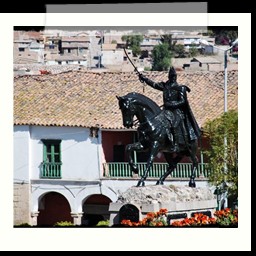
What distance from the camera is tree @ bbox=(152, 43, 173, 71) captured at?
3984 centimetres

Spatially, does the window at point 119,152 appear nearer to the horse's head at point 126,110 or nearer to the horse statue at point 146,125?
the horse statue at point 146,125

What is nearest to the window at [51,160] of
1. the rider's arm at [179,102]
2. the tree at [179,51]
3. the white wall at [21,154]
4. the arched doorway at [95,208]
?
the white wall at [21,154]

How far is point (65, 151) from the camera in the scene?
3691 centimetres

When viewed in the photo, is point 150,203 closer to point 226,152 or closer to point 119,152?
point 226,152

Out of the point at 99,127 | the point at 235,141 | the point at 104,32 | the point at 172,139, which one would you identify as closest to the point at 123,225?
the point at 172,139

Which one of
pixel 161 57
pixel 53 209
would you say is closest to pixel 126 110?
pixel 53 209

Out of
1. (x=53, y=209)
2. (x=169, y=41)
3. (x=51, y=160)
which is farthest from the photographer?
(x=169, y=41)

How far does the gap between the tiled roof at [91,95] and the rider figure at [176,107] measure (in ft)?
38.6

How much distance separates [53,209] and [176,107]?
49.3 ft

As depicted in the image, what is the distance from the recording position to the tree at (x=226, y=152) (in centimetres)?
2820

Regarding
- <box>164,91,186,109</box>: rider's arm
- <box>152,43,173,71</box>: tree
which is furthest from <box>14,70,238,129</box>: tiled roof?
<box>164,91,186,109</box>: rider's arm

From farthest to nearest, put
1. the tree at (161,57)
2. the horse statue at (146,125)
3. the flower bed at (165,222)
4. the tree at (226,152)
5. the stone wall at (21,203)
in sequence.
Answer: the tree at (161,57) < the stone wall at (21,203) < the tree at (226,152) < the horse statue at (146,125) < the flower bed at (165,222)

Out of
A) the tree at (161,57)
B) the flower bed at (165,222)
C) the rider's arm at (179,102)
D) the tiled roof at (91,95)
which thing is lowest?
the flower bed at (165,222)

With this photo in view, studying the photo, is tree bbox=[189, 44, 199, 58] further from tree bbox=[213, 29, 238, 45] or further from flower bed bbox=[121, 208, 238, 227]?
flower bed bbox=[121, 208, 238, 227]
